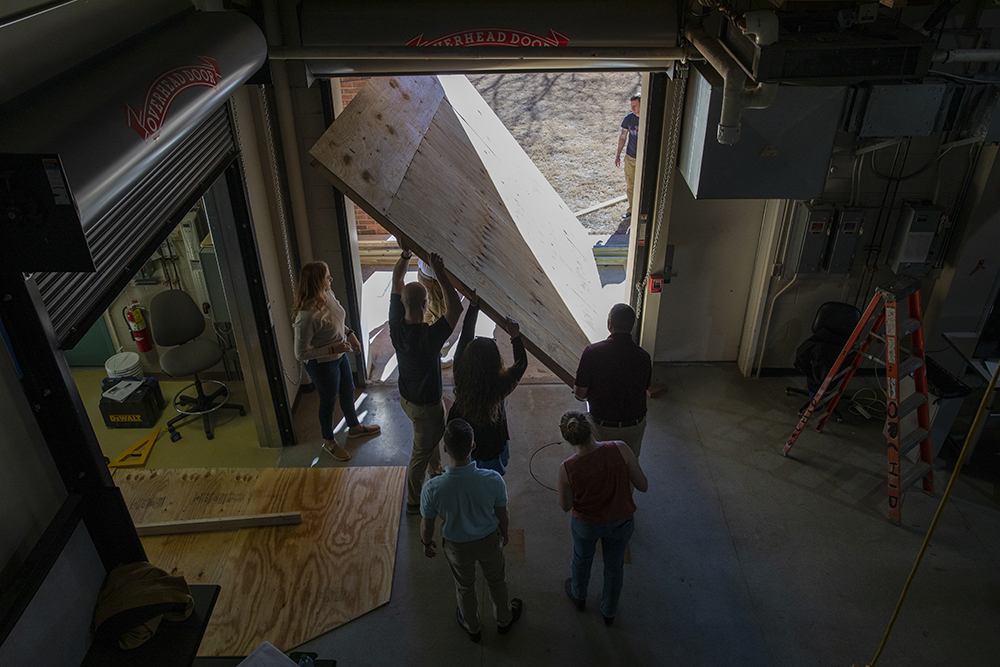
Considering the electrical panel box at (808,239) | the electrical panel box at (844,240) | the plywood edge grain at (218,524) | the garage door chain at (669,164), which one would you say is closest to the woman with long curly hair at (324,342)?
the plywood edge grain at (218,524)

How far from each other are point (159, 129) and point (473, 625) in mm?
2735

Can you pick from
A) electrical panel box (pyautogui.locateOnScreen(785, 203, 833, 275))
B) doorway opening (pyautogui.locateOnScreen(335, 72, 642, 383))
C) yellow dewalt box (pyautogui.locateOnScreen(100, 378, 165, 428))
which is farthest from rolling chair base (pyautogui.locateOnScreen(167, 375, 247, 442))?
electrical panel box (pyautogui.locateOnScreen(785, 203, 833, 275))

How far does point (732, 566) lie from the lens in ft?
12.8

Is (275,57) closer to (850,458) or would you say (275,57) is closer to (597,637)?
(597,637)

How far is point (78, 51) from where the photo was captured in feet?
7.50

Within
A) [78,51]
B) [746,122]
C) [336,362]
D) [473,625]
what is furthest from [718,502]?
[78,51]

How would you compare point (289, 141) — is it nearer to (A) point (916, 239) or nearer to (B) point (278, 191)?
(B) point (278, 191)

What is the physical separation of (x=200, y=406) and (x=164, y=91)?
3491 mm

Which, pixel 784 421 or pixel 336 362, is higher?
pixel 336 362

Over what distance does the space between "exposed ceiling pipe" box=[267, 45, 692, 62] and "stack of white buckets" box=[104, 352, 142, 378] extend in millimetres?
2940

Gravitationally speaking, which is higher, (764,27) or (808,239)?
(764,27)

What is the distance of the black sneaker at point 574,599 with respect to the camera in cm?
362

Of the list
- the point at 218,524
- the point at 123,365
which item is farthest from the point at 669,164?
the point at 123,365

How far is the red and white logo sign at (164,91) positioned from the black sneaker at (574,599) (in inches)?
120
